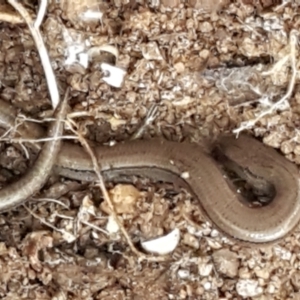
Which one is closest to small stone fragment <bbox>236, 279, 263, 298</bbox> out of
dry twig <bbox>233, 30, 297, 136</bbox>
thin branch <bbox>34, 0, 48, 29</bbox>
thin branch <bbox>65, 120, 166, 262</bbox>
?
thin branch <bbox>65, 120, 166, 262</bbox>

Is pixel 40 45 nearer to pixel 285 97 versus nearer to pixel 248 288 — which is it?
pixel 285 97

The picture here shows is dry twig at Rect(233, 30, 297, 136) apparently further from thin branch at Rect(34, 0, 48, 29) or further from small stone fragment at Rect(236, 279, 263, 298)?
thin branch at Rect(34, 0, 48, 29)

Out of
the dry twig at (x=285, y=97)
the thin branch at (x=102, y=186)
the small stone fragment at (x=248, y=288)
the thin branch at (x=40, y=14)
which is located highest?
the thin branch at (x=40, y=14)

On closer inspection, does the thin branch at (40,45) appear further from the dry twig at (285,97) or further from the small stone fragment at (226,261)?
the small stone fragment at (226,261)

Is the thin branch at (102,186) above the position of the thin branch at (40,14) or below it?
below

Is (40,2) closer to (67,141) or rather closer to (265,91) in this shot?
(67,141)

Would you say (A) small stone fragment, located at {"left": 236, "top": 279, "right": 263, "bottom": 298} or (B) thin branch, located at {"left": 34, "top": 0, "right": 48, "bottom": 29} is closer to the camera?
(B) thin branch, located at {"left": 34, "top": 0, "right": 48, "bottom": 29}

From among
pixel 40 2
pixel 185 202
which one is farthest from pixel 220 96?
pixel 40 2

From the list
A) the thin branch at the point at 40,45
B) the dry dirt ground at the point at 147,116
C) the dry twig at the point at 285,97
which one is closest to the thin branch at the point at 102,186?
the dry dirt ground at the point at 147,116
